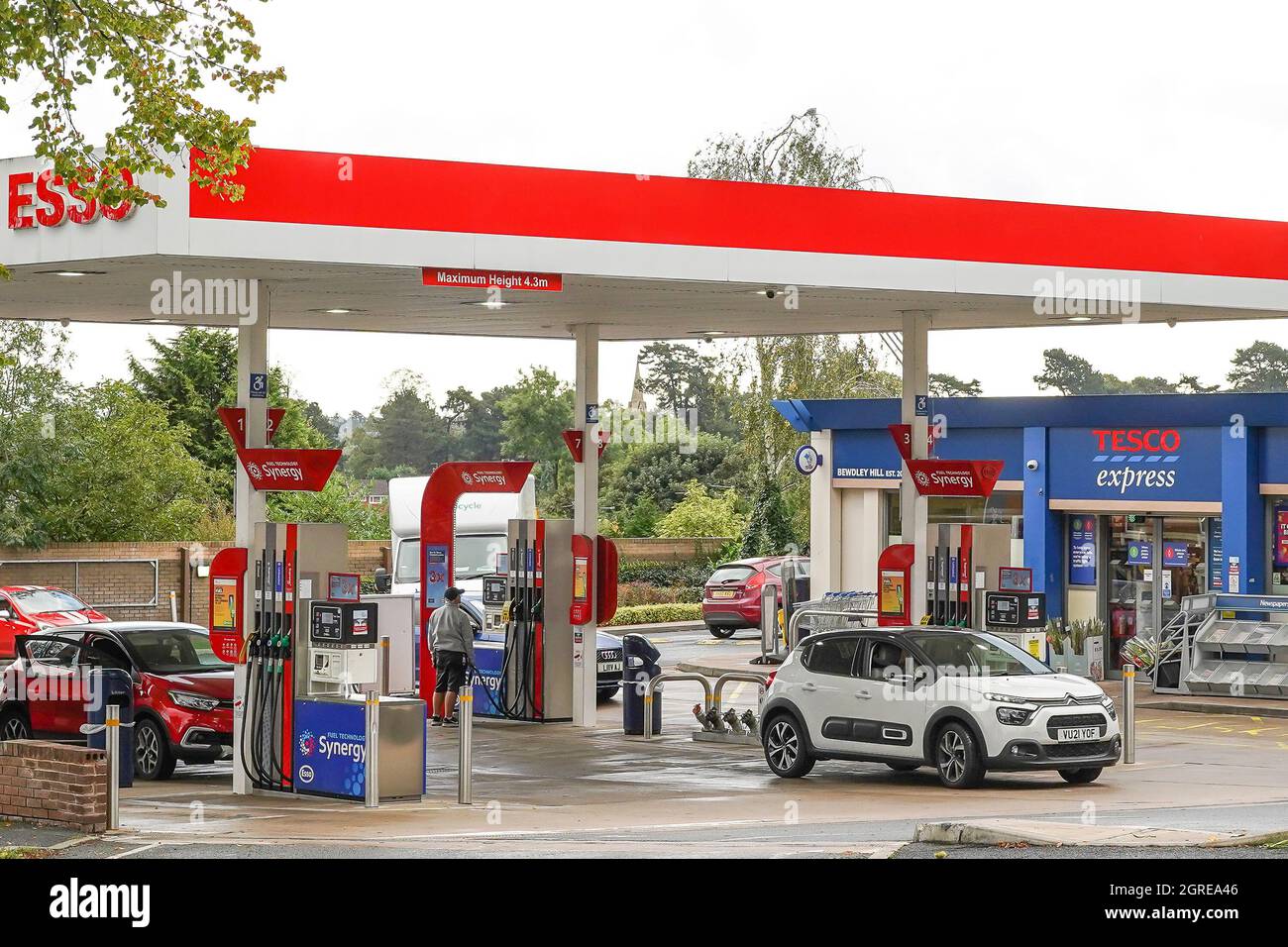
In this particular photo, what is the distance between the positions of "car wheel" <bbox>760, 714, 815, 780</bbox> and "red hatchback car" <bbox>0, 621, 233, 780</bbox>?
5.22 metres

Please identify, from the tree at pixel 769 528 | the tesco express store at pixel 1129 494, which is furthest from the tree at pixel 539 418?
the tesco express store at pixel 1129 494

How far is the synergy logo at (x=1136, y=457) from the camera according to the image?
27.1 metres

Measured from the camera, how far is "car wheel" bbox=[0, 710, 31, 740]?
717 inches

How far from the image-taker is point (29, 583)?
122 ft

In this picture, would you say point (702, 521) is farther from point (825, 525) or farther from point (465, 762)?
point (465, 762)

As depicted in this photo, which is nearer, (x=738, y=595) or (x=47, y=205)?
A: (x=47, y=205)

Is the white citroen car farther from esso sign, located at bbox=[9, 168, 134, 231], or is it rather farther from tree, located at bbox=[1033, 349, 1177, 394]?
tree, located at bbox=[1033, 349, 1177, 394]

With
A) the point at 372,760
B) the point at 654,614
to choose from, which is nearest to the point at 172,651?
the point at 372,760

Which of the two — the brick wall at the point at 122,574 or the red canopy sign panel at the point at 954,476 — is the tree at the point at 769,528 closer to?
the brick wall at the point at 122,574

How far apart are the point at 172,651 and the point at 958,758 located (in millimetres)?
7962

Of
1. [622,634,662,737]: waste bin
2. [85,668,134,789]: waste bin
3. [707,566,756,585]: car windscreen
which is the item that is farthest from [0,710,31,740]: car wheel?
[707,566,756,585]: car windscreen

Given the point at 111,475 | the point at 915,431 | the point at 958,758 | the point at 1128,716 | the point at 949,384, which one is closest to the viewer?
the point at 958,758

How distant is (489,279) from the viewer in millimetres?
16312

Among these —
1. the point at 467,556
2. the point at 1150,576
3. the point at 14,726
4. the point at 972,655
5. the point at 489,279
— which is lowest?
the point at 14,726
